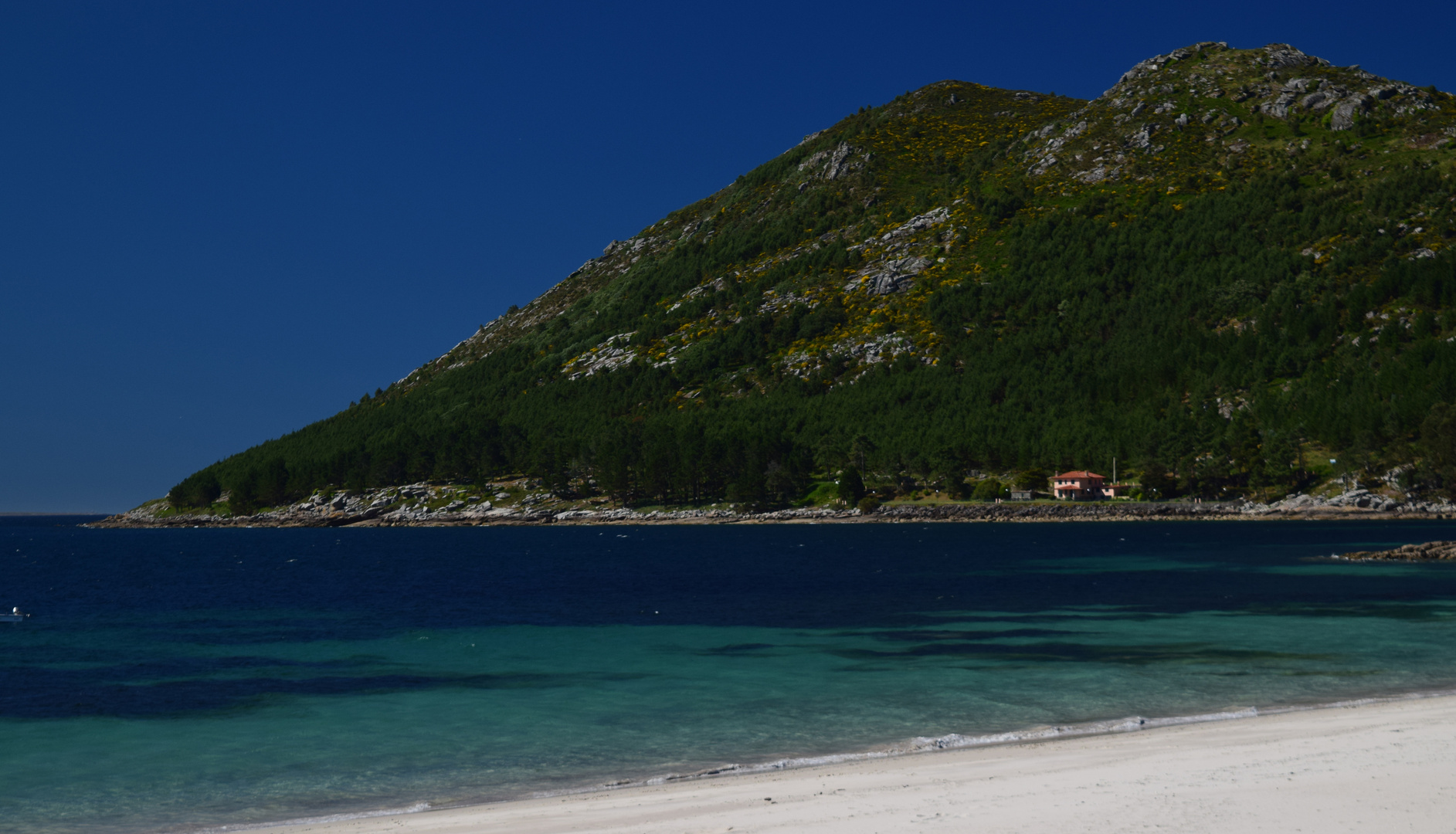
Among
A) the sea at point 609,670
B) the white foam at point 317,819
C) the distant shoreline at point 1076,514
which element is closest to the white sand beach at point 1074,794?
the white foam at point 317,819

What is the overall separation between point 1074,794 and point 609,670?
21966mm

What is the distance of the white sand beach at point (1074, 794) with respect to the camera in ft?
46.1

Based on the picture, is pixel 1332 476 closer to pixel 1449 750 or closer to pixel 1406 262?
pixel 1406 262

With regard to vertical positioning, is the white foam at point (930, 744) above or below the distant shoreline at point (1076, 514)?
above

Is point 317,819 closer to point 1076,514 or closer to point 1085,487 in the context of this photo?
point 1076,514

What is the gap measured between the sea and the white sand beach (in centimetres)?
254

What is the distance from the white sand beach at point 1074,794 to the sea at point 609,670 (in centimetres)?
254

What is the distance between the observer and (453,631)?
4750 cm

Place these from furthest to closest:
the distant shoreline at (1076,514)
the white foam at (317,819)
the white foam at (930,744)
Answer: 1. the distant shoreline at (1076,514)
2. the white foam at (930,744)
3. the white foam at (317,819)

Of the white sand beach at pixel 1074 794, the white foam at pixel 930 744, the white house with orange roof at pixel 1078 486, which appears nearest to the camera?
the white sand beach at pixel 1074 794

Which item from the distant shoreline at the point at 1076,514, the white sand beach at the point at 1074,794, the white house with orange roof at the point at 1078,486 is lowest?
the distant shoreline at the point at 1076,514

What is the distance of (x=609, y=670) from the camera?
3503 cm

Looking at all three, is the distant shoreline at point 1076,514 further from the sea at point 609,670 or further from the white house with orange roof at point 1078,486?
the sea at point 609,670

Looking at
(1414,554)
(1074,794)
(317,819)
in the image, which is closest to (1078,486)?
(1414,554)
